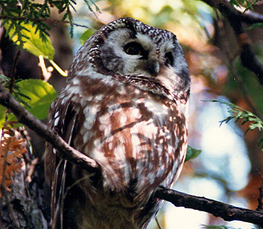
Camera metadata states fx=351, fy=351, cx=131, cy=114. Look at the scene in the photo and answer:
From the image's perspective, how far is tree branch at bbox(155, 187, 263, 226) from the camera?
5.78 ft

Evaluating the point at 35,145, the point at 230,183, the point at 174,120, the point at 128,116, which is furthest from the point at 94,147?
the point at 230,183

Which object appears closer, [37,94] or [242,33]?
[37,94]

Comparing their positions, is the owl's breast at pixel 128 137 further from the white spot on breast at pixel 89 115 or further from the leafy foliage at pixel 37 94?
the leafy foliage at pixel 37 94

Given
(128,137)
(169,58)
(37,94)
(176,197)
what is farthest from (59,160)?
(169,58)

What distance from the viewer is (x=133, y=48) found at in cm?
281

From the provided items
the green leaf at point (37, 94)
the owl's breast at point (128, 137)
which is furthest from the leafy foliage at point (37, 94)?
the owl's breast at point (128, 137)

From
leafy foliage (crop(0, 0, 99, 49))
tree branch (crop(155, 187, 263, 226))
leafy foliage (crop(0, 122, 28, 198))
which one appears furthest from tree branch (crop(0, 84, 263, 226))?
leafy foliage (crop(0, 0, 99, 49))

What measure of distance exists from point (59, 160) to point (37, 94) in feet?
2.17

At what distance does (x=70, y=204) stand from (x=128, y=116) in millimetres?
710

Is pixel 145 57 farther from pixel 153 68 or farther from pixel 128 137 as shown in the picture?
pixel 128 137

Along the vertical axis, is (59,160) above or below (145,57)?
below

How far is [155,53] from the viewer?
2.73 m

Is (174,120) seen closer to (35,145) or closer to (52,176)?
(52,176)

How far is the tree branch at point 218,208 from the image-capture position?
1762 mm
